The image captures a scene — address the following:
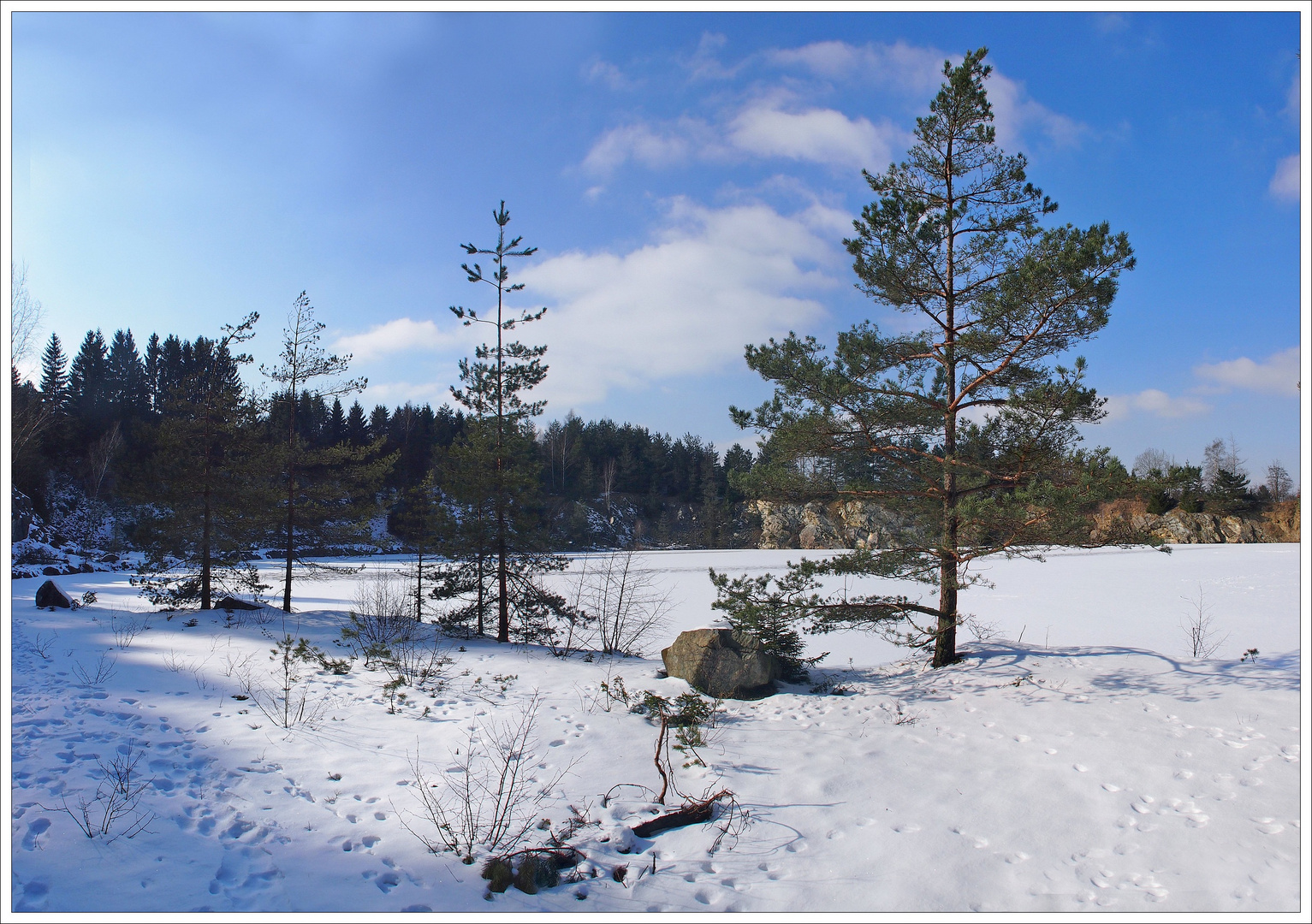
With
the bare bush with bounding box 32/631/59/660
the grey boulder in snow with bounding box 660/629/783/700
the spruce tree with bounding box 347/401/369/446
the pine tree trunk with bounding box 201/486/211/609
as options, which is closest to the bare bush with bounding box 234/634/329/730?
the bare bush with bounding box 32/631/59/660

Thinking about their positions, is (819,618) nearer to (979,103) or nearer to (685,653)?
(685,653)

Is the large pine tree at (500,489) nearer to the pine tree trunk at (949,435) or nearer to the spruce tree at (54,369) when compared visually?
the pine tree trunk at (949,435)

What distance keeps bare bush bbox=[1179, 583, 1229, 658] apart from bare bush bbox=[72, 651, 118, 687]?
710 inches

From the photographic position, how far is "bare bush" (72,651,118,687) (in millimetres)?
8282

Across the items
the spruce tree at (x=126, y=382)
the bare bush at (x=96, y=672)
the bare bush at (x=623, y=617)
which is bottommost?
the bare bush at (x=623, y=617)

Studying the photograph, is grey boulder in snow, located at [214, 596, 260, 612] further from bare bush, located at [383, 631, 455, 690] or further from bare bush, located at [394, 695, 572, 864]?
bare bush, located at [394, 695, 572, 864]

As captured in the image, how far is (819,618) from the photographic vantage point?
944cm

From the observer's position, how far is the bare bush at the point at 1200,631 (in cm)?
1243

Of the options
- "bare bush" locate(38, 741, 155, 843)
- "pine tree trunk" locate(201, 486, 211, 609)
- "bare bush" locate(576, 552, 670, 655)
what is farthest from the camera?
"pine tree trunk" locate(201, 486, 211, 609)

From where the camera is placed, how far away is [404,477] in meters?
54.1

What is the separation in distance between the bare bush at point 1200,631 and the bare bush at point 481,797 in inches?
498

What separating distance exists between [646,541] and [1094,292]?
52545 millimetres

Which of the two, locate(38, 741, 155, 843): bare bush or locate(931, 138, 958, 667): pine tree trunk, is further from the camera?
locate(931, 138, 958, 667): pine tree trunk

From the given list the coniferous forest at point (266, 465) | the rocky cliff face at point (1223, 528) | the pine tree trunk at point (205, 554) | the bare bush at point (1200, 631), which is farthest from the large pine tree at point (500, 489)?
the rocky cliff face at point (1223, 528)
